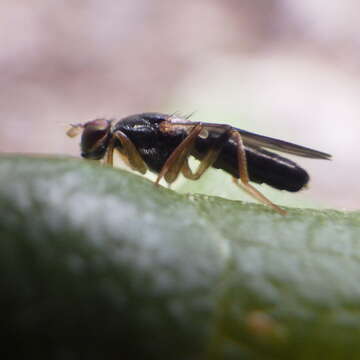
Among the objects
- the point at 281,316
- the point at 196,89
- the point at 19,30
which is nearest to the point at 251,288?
the point at 281,316

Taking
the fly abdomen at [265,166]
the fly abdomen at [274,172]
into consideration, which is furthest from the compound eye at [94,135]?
the fly abdomen at [274,172]

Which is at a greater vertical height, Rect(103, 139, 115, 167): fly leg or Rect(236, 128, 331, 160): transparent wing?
Rect(236, 128, 331, 160): transparent wing

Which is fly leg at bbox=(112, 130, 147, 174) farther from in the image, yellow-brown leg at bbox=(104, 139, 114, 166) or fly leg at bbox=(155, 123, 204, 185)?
fly leg at bbox=(155, 123, 204, 185)

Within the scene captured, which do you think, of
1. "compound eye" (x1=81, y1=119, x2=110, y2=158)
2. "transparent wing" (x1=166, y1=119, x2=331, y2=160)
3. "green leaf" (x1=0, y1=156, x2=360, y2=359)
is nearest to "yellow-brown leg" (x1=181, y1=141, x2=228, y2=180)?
"transparent wing" (x1=166, y1=119, x2=331, y2=160)

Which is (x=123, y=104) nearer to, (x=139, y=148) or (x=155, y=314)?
(x=139, y=148)

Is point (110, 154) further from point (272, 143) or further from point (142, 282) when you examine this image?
point (142, 282)

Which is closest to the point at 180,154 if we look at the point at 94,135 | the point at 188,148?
the point at 188,148
